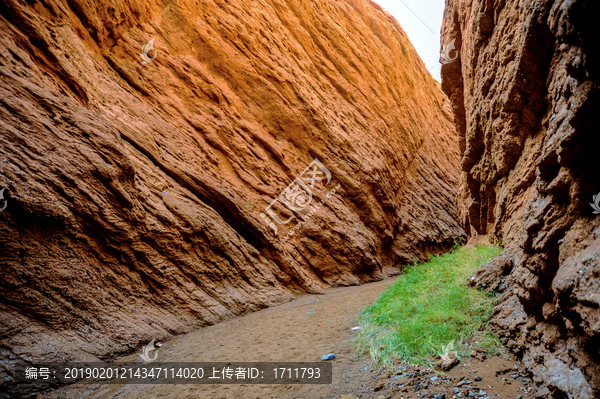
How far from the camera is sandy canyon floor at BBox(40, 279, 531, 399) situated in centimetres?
250

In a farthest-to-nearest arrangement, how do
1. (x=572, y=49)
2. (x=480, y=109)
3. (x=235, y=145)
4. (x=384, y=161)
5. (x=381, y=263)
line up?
(x=384, y=161) → (x=381, y=263) → (x=235, y=145) → (x=480, y=109) → (x=572, y=49)

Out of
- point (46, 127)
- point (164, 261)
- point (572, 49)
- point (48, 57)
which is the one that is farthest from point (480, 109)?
point (48, 57)

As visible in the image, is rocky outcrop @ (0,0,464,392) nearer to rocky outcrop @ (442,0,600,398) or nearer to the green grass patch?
the green grass patch

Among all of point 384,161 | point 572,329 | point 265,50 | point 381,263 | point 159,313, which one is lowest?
point 572,329

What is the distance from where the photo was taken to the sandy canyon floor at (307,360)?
8.21ft

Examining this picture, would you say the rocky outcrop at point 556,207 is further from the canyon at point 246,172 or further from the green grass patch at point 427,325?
the green grass patch at point 427,325

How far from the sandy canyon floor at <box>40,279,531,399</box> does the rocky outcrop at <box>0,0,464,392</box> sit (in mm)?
629

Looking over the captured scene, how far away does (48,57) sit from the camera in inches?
229

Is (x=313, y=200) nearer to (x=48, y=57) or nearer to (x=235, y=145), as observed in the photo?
(x=235, y=145)

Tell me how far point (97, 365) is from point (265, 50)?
35.2ft

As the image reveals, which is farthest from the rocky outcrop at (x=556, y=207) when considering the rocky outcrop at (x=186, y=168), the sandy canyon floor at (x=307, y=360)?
the rocky outcrop at (x=186, y=168)

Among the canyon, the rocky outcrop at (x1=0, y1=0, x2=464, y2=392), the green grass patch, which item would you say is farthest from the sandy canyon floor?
the rocky outcrop at (x1=0, y1=0, x2=464, y2=392)

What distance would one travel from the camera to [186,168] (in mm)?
7391

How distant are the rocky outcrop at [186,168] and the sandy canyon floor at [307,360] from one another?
2.07ft
